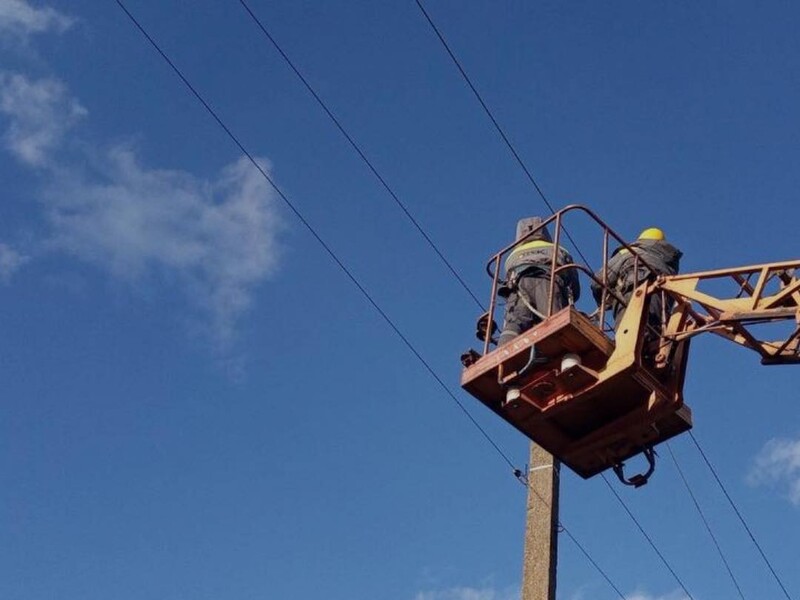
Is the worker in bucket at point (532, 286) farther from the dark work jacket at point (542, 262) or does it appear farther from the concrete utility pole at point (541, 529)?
the concrete utility pole at point (541, 529)

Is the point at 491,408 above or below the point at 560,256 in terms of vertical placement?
below

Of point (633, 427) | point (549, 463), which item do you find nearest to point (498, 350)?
point (633, 427)

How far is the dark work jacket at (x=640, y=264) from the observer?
35.8ft

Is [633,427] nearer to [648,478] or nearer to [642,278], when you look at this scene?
[648,478]

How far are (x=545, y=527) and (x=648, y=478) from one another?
1278mm

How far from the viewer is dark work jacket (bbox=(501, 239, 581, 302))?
10742 mm

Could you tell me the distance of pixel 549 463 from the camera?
12102mm

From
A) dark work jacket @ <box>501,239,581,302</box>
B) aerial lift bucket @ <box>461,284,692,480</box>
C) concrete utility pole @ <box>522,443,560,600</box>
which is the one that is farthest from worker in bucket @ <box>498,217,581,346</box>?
concrete utility pole @ <box>522,443,560,600</box>

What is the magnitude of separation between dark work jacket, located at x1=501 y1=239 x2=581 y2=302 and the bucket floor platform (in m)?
0.60

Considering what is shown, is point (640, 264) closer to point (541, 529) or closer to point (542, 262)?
point (542, 262)

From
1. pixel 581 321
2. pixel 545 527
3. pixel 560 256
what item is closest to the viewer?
pixel 581 321

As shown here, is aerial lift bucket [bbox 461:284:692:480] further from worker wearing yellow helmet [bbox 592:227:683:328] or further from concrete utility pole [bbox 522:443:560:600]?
concrete utility pole [bbox 522:443:560:600]

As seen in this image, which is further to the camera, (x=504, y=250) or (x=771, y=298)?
(x=504, y=250)

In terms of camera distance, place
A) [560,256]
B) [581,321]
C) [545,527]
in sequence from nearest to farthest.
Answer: [581,321], [560,256], [545,527]
